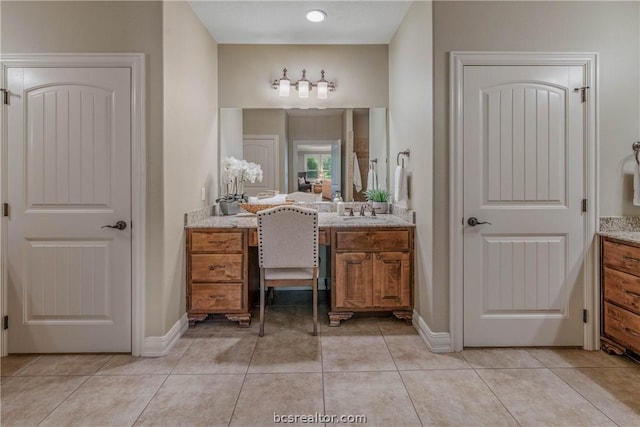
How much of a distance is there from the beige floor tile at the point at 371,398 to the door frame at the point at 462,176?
26.6 inches

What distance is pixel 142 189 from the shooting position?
92.7 inches

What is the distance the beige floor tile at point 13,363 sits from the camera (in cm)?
220

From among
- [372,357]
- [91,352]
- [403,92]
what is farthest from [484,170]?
[91,352]

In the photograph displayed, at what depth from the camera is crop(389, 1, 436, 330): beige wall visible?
247 cm

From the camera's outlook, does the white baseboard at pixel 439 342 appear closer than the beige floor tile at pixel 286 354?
No

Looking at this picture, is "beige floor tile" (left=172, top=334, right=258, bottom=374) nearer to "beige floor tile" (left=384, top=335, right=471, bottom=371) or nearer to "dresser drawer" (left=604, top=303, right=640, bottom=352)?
"beige floor tile" (left=384, top=335, right=471, bottom=371)

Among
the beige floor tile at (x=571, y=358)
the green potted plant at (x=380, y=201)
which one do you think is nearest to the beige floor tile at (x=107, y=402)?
the green potted plant at (x=380, y=201)

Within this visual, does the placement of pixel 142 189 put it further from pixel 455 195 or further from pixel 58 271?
pixel 455 195

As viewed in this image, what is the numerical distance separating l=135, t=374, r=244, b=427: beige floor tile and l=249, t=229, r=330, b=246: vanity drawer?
1.04 m

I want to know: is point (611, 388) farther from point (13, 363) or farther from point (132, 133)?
point (13, 363)

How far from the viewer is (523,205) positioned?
8.03 ft

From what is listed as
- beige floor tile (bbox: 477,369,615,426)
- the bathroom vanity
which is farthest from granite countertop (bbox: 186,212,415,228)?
beige floor tile (bbox: 477,369,615,426)

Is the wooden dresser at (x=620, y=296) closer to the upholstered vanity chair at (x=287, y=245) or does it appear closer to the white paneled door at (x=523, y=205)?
the white paneled door at (x=523, y=205)

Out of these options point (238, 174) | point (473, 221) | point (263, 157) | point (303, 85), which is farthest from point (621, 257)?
point (238, 174)
